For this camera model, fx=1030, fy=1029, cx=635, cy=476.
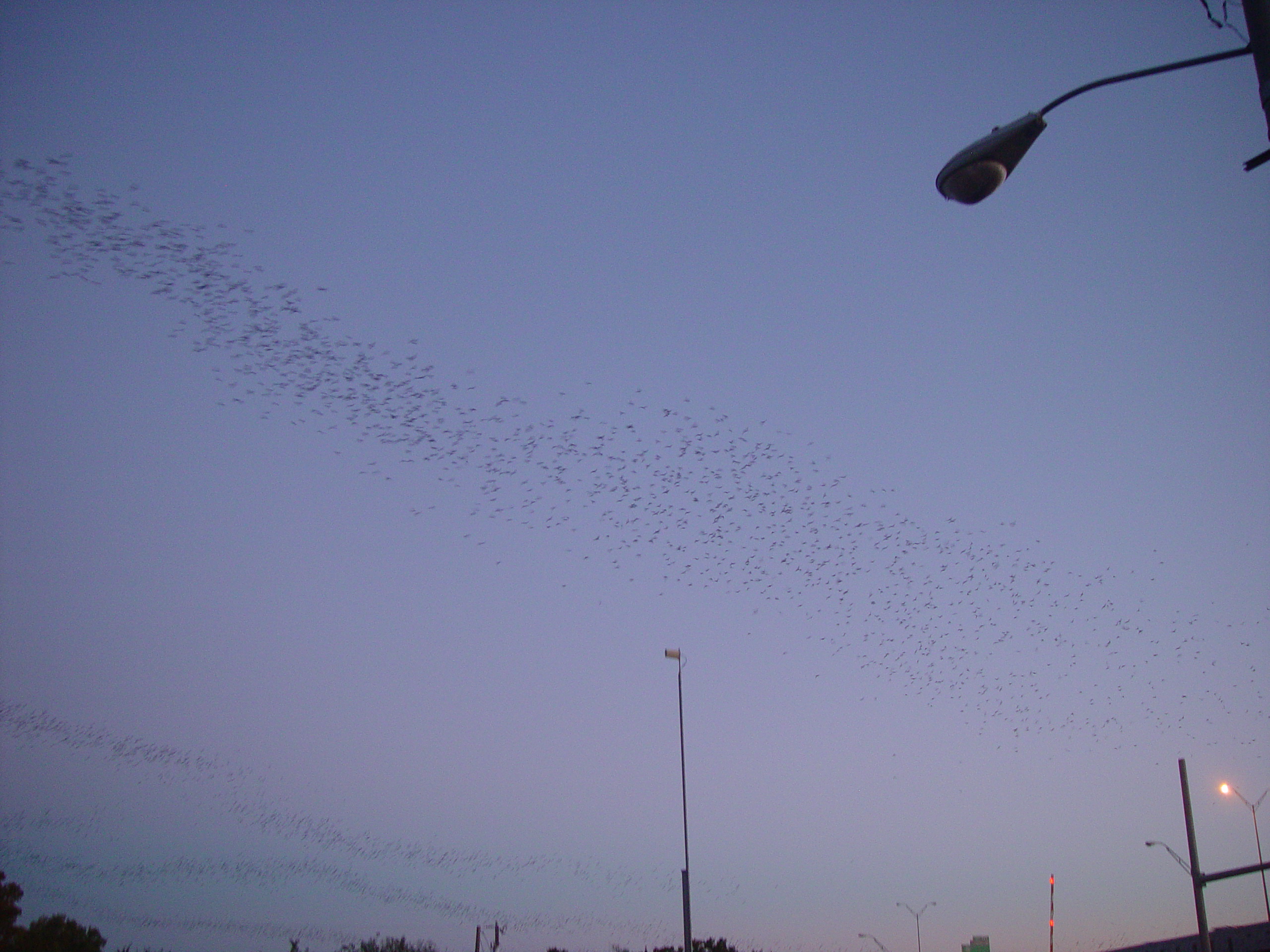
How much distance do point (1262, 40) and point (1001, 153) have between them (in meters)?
1.26

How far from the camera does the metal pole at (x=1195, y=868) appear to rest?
93.5 feet

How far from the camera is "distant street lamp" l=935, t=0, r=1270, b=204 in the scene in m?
5.55

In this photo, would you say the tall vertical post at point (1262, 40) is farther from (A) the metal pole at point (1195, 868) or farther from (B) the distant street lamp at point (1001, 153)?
(A) the metal pole at point (1195, 868)

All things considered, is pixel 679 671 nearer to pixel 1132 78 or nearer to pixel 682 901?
pixel 682 901

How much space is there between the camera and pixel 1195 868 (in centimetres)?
2856

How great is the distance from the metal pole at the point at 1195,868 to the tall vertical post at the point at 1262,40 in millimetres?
29088

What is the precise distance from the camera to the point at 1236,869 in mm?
25234

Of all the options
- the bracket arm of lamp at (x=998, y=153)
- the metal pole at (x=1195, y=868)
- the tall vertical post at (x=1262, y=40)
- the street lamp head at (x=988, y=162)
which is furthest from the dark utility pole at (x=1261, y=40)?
the metal pole at (x=1195, y=868)

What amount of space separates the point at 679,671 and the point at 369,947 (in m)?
21.6

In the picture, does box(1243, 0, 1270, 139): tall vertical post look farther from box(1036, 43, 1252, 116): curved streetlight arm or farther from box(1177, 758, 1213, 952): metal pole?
box(1177, 758, 1213, 952): metal pole

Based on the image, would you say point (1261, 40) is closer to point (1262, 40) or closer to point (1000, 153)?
point (1262, 40)

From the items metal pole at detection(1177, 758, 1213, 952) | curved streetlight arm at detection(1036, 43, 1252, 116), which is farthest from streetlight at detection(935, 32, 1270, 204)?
metal pole at detection(1177, 758, 1213, 952)


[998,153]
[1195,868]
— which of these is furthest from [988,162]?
[1195,868]

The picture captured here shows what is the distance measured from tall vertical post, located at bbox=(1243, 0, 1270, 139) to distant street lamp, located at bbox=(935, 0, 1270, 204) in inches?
10.0
